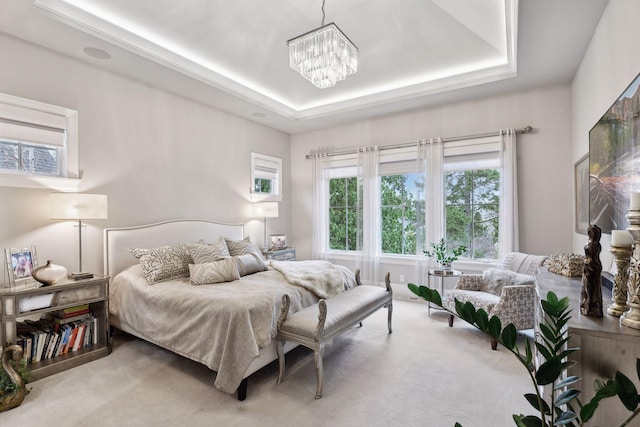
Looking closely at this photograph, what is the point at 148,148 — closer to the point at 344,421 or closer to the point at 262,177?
the point at 262,177

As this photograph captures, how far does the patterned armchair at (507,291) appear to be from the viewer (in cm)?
311

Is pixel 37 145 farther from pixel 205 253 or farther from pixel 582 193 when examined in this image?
pixel 582 193

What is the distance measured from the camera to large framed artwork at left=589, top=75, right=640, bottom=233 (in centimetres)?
176

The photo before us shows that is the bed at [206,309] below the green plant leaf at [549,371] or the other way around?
below

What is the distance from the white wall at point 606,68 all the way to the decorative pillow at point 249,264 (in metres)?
3.27

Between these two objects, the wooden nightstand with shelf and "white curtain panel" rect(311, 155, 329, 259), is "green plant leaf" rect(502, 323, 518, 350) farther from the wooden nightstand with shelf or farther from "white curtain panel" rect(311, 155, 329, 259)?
"white curtain panel" rect(311, 155, 329, 259)

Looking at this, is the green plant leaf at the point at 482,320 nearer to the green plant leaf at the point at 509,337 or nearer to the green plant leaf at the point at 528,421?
the green plant leaf at the point at 509,337

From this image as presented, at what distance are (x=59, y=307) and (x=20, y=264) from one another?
479 mm

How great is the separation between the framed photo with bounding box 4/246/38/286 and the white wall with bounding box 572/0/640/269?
4.61 m

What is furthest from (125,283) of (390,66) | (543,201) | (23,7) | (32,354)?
(543,201)

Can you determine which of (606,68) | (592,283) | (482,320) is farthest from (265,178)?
(482,320)

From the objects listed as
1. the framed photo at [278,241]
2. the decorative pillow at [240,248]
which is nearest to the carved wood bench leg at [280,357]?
the decorative pillow at [240,248]

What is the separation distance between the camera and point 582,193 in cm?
324

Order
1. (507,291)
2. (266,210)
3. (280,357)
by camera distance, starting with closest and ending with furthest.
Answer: (280,357)
(507,291)
(266,210)
